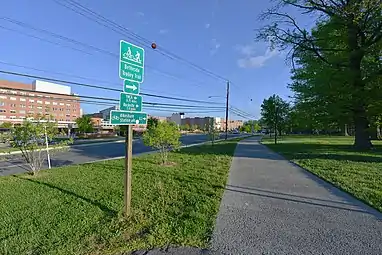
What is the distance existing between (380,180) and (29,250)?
852 centimetres

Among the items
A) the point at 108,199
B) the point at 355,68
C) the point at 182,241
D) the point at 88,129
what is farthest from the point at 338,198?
the point at 88,129

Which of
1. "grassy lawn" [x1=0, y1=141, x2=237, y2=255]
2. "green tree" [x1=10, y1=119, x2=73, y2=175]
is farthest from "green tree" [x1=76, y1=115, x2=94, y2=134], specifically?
"grassy lawn" [x1=0, y1=141, x2=237, y2=255]

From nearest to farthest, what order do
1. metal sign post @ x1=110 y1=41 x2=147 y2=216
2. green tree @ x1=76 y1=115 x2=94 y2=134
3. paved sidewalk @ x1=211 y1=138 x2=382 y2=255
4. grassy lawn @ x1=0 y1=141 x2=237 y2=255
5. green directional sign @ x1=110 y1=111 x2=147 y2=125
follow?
1. paved sidewalk @ x1=211 y1=138 x2=382 y2=255
2. grassy lawn @ x1=0 y1=141 x2=237 y2=255
3. green directional sign @ x1=110 y1=111 x2=147 y2=125
4. metal sign post @ x1=110 y1=41 x2=147 y2=216
5. green tree @ x1=76 y1=115 x2=94 y2=134

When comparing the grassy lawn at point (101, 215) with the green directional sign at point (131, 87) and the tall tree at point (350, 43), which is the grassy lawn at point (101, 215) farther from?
the tall tree at point (350, 43)

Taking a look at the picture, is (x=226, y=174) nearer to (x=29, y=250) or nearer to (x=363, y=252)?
(x=363, y=252)

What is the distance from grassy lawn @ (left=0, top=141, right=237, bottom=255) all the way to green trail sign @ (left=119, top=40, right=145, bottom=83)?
2.44 metres

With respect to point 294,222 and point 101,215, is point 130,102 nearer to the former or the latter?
point 101,215

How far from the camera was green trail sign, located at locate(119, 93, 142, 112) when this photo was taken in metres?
3.81

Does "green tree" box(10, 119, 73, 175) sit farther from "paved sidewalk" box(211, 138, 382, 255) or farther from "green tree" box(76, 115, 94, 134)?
"green tree" box(76, 115, 94, 134)

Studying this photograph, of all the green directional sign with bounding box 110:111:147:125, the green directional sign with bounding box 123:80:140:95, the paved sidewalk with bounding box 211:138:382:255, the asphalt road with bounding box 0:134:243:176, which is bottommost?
the asphalt road with bounding box 0:134:243:176

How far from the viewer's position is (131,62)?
12.9 ft

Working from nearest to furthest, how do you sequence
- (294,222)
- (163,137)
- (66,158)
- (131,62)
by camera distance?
(294,222) < (131,62) < (163,137) < (66,158)

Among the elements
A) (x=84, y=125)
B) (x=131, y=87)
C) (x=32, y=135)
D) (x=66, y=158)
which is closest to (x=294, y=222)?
(x=131, y=87)

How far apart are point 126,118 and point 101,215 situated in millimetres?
1857
